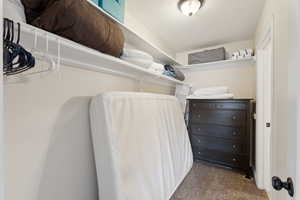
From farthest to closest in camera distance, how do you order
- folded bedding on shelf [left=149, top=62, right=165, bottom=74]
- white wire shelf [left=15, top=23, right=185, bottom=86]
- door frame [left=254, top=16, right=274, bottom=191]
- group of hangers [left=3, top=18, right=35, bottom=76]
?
door frame [left=254, top=16, right=274, bottom=191] < folded bedding on shelf [left=149, top=62, right=165, bottom=74] < white wire shelf [left=15, top=23, right=185, bottom=86] < group of hangers [left=3, top=18, right=35, bottom=76]

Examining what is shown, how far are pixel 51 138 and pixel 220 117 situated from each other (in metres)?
2.32

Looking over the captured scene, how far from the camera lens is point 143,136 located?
51.6 inches

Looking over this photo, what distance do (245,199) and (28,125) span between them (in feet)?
7.44

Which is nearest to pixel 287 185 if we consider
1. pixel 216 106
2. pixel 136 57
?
pixel 136 57

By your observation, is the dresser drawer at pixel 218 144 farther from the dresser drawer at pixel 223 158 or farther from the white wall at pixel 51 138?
the white wall at pixel 51 138

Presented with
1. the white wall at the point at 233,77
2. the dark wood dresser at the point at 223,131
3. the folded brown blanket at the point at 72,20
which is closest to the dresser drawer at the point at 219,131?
the dark wood dresser at the point at 223,131

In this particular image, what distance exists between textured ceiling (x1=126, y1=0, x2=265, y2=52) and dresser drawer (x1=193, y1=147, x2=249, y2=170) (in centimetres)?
195

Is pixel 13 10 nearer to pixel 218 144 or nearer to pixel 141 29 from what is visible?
pixel 141 29

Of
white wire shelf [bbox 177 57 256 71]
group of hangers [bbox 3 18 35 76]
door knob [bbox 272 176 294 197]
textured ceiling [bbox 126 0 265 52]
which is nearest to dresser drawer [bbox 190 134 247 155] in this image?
white wire shelf [bbox 177 57 256 71]

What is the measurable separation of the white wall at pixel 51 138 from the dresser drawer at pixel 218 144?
1944 mm

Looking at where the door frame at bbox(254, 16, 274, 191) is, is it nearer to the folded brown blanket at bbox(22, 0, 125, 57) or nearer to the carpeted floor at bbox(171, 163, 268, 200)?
the carpeted floor at bbox(171, 163, 268, 200)

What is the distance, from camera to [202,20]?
7.14 feet

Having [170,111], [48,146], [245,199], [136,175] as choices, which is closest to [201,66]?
[170,111]

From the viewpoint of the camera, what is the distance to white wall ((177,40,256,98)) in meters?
2.64
